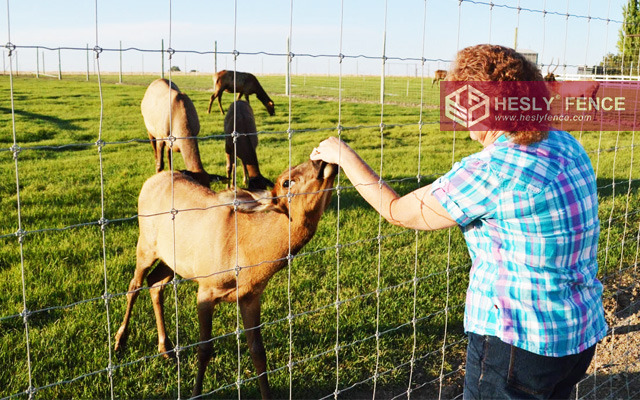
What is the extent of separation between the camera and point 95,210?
7320mm

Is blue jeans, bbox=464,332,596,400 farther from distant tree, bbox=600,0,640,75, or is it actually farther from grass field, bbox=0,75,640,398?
distant tree, bbox=600,0,640,75

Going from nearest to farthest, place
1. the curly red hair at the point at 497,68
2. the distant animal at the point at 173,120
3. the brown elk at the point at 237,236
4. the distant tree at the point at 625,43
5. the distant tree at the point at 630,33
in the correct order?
the curly red hair at the point at 497,68 → the brown elk at the point at 237,236 → the distant tree at the point at 625,43 → the distant tree at the point at 630,33 → the distant animal at the point at 173,120

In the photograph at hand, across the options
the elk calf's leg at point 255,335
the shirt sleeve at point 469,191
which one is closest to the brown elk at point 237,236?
the elk calf's leg at point 255,335

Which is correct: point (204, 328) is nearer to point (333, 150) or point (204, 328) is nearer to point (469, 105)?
point (333, 150)

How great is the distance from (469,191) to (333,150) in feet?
2.35

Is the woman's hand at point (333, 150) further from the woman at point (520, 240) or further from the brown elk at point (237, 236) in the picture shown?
the woman at point (520, 240)

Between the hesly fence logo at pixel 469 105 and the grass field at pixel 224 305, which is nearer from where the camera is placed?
the hesly fence logo at pixel 469 105

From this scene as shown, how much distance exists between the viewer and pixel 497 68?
2258 mm

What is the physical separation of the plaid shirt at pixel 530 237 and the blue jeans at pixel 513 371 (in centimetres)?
4

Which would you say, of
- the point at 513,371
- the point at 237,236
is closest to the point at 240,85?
the point at 237,236

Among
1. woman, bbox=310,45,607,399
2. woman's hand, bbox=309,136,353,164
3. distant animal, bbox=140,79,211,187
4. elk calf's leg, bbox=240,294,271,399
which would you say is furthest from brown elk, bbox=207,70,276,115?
woman, bbox=310,45,607,399

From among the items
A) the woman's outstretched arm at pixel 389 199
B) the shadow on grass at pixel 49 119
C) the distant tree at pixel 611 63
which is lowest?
the shadow on grass at pixel 49 119

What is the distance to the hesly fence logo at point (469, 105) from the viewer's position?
2.30 meters

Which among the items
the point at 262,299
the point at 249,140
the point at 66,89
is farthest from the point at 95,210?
the point at 66,89
